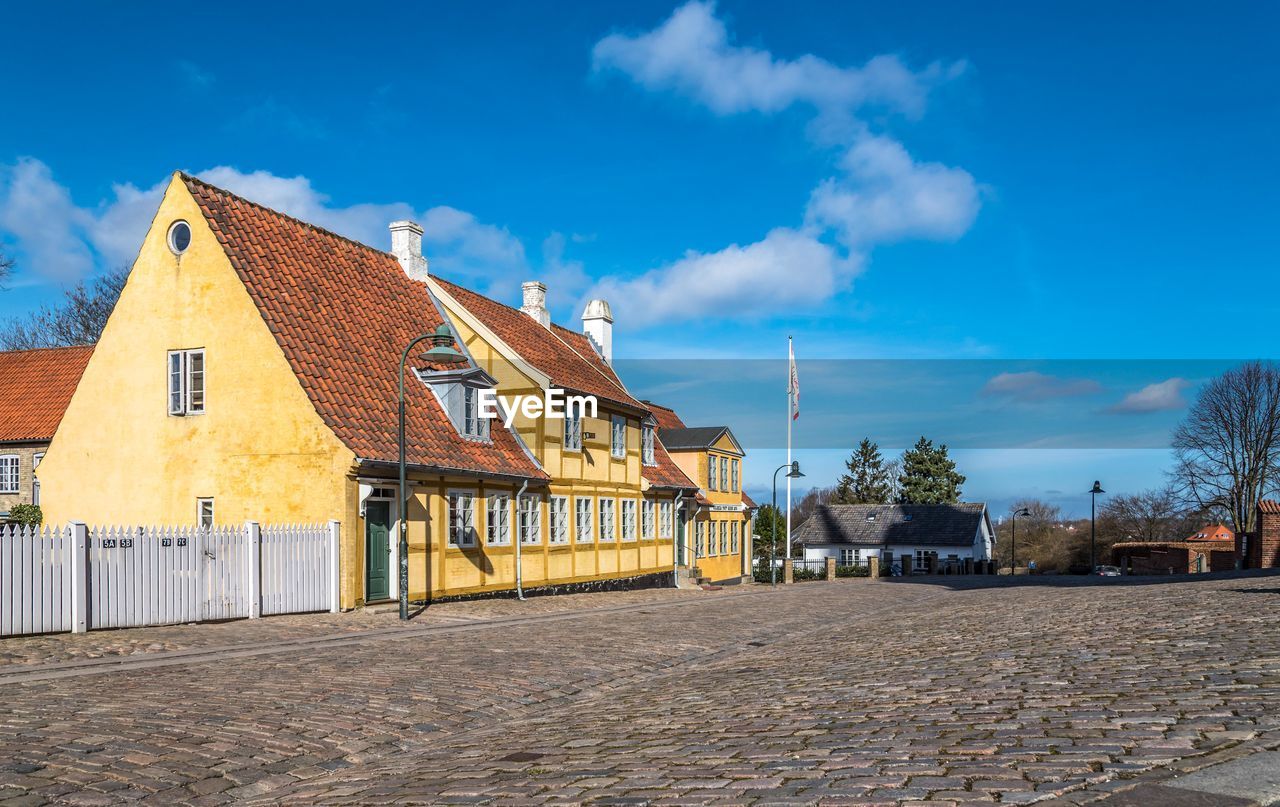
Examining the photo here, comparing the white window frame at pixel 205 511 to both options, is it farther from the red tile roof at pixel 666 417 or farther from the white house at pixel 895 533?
the white house at pixel 895 533

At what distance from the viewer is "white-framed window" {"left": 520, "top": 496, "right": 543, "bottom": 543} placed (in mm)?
26516

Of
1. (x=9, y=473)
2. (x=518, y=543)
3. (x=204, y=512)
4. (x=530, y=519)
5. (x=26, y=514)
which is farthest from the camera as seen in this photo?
(x=9, y=473)

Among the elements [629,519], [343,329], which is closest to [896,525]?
[629,519]

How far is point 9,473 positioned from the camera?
125 ft

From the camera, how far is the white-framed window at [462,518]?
23453 mm

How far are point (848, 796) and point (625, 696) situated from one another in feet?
18.7

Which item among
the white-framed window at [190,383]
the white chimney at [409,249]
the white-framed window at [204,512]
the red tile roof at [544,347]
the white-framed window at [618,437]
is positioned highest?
the white chimney at [409,249]

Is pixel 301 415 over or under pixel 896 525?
over

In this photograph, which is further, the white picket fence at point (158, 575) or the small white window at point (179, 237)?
the small white window at point (179, 237)

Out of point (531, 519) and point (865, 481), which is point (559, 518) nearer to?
point (531, 519)

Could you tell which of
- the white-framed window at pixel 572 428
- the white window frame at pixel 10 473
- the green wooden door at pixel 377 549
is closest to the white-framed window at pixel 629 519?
the white-framed window at pixel 572 428

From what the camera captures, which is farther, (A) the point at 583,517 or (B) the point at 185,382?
(A) the point at 583,517

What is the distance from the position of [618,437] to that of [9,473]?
22050 mm

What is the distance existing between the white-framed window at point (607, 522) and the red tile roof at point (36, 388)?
1963 centimetres
